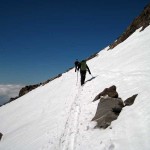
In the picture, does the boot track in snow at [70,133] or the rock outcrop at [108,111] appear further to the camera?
the rock outcrop at [108,111]

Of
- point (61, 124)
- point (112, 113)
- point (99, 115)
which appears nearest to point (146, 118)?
point (112, 113)

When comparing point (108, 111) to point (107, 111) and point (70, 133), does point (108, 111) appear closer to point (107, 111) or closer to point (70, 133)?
point (107, 111)

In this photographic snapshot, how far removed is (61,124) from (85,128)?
2320 millimetres

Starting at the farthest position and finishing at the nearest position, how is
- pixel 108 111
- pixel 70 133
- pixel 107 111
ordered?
pixel 70 133, pixel 107 111, pixel 108 111

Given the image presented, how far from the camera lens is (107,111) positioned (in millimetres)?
9367

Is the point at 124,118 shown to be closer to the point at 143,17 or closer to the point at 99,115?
the point at 99,115

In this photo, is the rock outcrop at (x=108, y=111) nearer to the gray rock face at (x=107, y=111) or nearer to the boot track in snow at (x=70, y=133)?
the gray rock face at (x=107, y=111)

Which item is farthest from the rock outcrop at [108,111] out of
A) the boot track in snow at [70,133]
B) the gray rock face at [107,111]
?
the boot track in snow at [70,133]

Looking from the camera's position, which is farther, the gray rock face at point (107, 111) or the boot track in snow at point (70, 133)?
the gray rock face at point (107, 111)

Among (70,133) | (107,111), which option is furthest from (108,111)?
(70,133)

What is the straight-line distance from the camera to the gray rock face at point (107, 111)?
28.8 feet

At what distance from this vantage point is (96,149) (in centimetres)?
718

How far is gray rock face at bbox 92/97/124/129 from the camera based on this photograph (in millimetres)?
8766

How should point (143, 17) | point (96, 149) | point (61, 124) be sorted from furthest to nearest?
1. point (143, 17)
2. point (61, 124)
3. point (96, 149)
